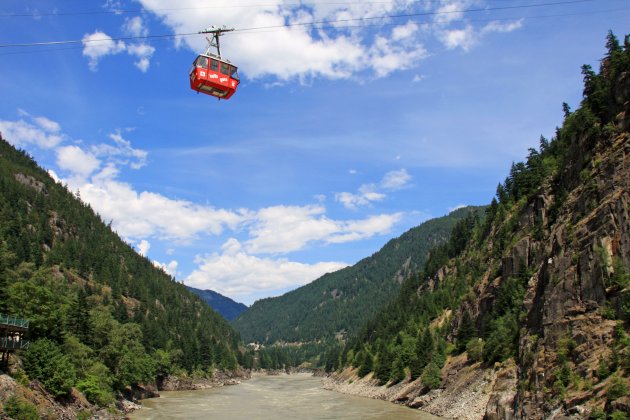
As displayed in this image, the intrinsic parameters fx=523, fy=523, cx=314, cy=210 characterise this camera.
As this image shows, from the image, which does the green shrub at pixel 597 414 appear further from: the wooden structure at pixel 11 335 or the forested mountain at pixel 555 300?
the wooden structure at pixel 11 335

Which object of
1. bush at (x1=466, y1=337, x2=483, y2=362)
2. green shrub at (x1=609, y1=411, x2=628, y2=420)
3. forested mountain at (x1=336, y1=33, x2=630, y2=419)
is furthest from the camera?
bush at (x1=466, y1=337, x2=483, y2=362)

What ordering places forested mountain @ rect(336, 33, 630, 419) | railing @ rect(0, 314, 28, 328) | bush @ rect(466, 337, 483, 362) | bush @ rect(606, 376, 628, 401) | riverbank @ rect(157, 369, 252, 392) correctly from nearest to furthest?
bush @ rect(606, 376, 628, 401), forested mountain @ rect(336, 33, 630, 419), railing @ rect(0, 314, 28, 328), bush @ rect(466, 337, 483, 362), riverbank @ rect(157, 369, 252, 392)

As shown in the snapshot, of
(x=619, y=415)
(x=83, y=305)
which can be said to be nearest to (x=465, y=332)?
(x=619, y=415)

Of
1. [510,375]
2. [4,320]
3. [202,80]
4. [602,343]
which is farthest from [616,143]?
[4,320]

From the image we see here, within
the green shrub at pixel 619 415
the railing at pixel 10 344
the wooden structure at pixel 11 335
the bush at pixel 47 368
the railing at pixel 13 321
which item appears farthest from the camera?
the bush at pixel 47 368

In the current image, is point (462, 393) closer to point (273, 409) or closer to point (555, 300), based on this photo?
point (555, 300)

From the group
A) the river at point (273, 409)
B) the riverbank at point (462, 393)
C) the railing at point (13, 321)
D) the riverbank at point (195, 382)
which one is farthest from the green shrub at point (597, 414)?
the riverbank at point (195, 382)

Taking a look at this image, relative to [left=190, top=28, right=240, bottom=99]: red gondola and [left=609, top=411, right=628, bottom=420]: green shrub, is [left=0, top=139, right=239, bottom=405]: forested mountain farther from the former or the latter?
[left=609, top=411, right=628, bottom=420]: green shrub

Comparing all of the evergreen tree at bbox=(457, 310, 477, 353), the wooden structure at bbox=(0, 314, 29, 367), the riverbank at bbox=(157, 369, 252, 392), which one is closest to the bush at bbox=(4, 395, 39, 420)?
the wooden structure at bbox=(0, 314, 29, 367)
